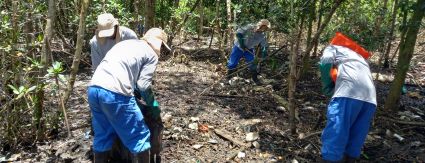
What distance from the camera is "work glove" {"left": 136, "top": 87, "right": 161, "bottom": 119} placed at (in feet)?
11.7

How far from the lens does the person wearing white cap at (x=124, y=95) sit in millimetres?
3299

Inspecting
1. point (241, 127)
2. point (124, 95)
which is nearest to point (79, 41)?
point (124, 95)

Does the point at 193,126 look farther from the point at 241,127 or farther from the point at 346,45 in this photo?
the point at 346,45

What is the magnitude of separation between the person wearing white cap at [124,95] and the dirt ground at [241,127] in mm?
923

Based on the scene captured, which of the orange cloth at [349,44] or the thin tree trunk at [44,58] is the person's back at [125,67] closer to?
the thin tree trunk at [44,58]

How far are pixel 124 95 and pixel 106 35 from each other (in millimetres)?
982

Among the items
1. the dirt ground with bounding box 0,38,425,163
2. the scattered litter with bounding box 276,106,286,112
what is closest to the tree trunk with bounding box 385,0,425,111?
the dirt ground with bounding box 0,38,425,163

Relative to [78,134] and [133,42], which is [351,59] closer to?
[133,42]

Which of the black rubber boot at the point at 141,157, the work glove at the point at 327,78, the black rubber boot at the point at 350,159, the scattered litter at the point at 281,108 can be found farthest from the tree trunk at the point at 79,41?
the scattered litter at the point at 281,108

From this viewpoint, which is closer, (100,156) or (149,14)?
(100,156)

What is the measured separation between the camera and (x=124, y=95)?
3320mm

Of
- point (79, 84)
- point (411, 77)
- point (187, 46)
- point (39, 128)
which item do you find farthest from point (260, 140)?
point (187, 46)

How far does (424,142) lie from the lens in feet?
16.8

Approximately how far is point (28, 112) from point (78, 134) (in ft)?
2.03
